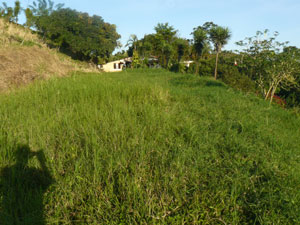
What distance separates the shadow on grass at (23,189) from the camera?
148 centimetres

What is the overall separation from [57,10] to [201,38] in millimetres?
26860

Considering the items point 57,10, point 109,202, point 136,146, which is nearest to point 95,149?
point 136,146

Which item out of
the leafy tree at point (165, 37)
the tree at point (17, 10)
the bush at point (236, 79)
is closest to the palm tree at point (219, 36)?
the bush at point (236, 79)

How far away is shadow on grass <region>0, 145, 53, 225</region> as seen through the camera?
1.48m

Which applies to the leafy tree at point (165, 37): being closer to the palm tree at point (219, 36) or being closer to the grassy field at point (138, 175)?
the palm tree at point (219, 36)

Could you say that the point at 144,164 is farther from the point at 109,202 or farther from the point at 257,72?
the point at 257,72

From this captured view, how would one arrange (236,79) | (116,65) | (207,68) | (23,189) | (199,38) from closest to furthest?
(23,189)
(236,79)
(207,68)
(199,38)
(116,65)

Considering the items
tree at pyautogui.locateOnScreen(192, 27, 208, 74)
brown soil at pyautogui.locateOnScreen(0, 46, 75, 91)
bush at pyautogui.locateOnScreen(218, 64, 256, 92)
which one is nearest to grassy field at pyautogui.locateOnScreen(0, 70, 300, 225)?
brown soil at pyautogui.locateOnScreen(0, 46, 75, 91)

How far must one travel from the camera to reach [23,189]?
1.70 metres

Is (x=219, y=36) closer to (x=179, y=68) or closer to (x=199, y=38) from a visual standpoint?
(x=199, y=38)

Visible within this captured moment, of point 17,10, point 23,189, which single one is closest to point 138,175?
point 23,189

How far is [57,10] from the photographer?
33.5 meters

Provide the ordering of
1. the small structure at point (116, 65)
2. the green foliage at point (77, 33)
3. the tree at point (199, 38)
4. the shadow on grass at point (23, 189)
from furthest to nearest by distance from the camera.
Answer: the small structure at point (116, 65) → the green foliage at point (77, 33) → the tree at point (199, 38) → the shadow on grass at point (23, 189)

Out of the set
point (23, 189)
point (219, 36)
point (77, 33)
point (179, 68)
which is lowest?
point (23, 189)
